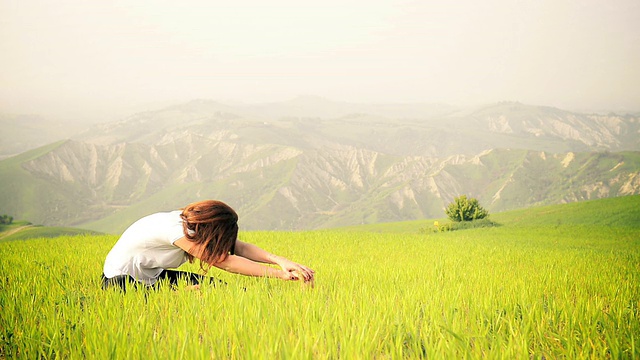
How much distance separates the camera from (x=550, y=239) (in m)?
14.5

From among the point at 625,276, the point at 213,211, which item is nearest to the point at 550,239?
the point at 625,276

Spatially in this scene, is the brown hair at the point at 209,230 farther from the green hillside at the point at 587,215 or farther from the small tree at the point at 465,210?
the green hillside at the point at 587,215

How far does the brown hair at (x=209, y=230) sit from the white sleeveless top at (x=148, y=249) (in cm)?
15

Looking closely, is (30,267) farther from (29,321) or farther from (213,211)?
(213,211)

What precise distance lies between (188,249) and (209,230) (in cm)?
29

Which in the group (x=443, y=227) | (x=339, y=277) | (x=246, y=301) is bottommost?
(x=443, y=227)

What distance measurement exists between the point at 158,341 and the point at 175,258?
1666 mm

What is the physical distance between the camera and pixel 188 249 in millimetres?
4020

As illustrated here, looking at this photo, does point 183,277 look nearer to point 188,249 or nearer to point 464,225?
point 188,249

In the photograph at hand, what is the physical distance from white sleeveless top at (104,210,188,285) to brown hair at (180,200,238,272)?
0.15 metres

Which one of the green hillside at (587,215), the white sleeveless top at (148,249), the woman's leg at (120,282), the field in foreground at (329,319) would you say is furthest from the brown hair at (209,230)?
the green hillside at (587,215)

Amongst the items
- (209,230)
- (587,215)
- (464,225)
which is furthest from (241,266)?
(587,215)

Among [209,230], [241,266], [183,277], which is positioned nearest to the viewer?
[209,230]

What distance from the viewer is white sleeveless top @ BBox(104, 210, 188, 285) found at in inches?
164
